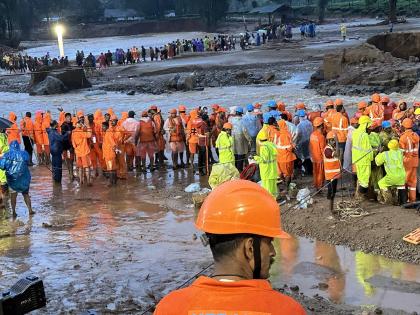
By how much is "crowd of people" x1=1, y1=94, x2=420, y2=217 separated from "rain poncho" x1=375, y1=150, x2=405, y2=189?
16 millimetres

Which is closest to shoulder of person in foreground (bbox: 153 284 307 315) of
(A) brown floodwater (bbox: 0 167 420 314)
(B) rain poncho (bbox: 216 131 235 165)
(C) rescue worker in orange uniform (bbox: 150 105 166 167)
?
(A) brown floodwater (bbox: 0 167 420 314)

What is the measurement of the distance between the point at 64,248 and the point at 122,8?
94.2m

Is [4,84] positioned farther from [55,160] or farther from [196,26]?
[196,26]

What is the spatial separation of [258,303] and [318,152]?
9.95 meters

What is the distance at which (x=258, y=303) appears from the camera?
224 cm

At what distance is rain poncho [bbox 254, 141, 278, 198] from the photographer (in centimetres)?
1117

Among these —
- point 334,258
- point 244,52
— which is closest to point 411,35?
point 244,52

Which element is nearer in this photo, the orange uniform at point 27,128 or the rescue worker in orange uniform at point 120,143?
the rescue worker in orange uniform at point 120,143

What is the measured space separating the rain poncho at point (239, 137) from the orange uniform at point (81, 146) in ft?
10.9

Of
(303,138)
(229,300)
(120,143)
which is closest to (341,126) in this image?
(303,138)

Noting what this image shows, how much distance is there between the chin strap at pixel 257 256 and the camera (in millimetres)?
2428

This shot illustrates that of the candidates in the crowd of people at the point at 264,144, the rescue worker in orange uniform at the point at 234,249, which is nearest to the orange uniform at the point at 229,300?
the rescue worker in orange uniform at the point at 234,249

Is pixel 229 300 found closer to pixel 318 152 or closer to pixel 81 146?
pixel 318 152

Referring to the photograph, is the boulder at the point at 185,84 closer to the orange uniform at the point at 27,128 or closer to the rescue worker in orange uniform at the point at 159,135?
the orange uniform at the point at 27,128
